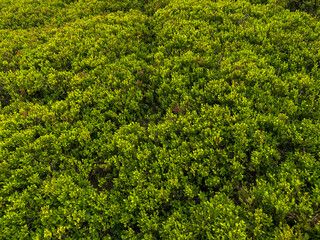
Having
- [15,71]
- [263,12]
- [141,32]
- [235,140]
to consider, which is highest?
[263,12]

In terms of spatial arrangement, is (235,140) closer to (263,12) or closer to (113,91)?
(113,91)

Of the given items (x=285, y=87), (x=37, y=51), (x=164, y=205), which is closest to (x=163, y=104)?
(x=164, y=205)

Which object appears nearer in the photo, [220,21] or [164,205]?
[164,205]

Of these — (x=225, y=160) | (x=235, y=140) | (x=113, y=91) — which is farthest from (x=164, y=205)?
(x=113, y=91)

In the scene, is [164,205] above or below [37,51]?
below

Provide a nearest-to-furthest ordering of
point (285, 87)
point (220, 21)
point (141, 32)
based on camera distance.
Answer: point (285, 87), point (220, 21), point (141, 32)

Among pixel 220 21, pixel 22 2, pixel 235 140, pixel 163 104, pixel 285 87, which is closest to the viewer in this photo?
pixel 235 140
